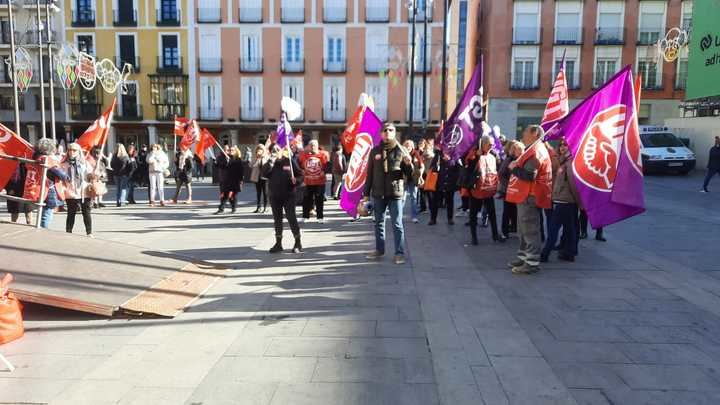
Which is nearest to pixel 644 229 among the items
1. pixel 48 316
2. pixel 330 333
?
pixel 330 333

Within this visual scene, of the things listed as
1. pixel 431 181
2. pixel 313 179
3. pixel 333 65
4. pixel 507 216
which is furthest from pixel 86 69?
pixel 333 65

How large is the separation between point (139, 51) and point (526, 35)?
27715 mm

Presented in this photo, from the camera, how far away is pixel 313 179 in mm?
10891

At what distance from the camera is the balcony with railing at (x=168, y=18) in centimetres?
3878

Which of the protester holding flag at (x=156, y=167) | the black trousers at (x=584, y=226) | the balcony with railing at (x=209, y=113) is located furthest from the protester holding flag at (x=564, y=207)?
the balcony with railing at (x=209, y=113)

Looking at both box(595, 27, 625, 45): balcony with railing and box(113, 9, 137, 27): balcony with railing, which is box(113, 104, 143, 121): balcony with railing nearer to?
box(113, 9, 137, 27): balcony with railing

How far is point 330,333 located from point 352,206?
12.0 feet

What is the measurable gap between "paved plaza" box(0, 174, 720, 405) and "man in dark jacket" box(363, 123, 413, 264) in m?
0.60

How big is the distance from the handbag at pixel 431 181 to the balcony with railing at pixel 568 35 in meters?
27.8

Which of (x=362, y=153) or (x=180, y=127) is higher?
(x=180, y=127)

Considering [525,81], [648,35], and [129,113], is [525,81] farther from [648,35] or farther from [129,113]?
[129,113]

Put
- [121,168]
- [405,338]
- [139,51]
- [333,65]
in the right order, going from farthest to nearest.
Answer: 1. [139,51]
2. [333,65]
3. [121,168]
4. [405,338]

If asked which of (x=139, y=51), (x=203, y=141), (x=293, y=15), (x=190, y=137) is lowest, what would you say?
(x=203, y=141)

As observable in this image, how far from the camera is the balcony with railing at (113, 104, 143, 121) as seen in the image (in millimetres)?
39219
